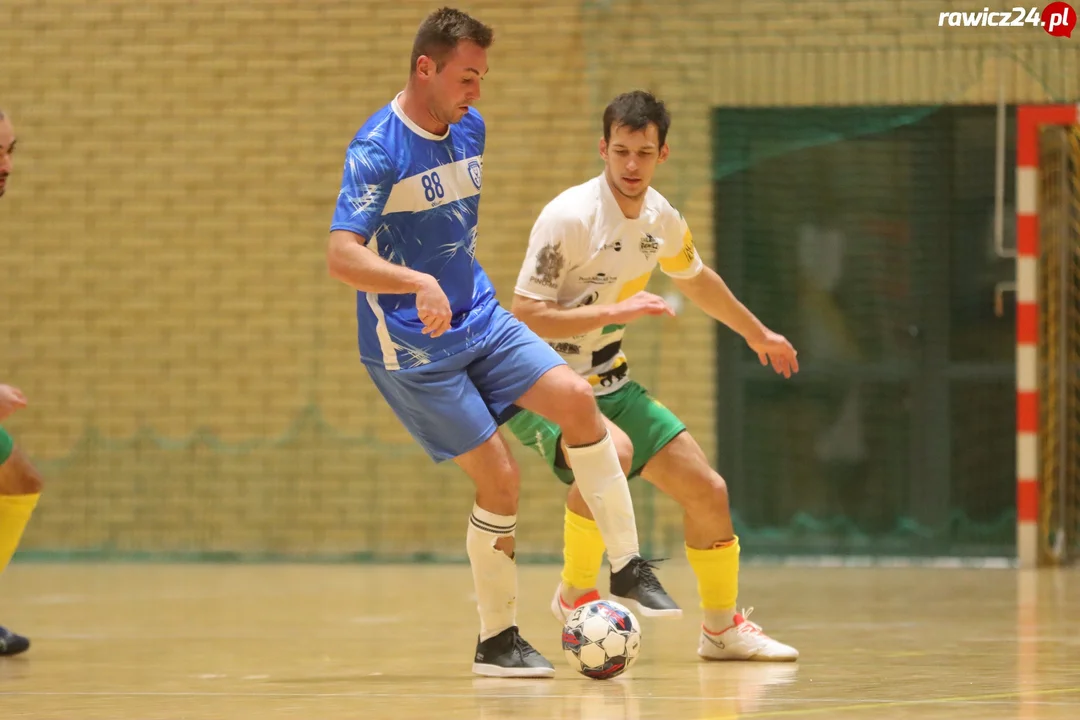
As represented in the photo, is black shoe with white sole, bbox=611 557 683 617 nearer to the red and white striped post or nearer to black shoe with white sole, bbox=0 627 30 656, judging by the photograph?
black shoe with white sole, bbox=0 627 30 656

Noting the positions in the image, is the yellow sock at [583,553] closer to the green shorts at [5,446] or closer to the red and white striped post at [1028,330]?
the green shorts at [5,446]

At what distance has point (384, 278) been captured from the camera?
397 centimetres

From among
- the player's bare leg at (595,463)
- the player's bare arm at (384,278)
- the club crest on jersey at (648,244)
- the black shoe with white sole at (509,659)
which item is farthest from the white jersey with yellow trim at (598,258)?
the black shoe with white sole at (509,659)

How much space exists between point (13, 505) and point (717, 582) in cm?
242

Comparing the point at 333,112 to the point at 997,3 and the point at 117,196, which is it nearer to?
the point at 117,196

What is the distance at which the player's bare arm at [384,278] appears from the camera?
383 cm

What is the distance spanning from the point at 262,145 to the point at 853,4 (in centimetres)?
378

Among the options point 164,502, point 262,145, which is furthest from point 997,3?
point 164,502

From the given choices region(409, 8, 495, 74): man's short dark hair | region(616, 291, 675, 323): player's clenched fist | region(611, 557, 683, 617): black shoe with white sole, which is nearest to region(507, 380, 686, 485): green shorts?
region(611, 557, 683, 617): black shoe with white sole

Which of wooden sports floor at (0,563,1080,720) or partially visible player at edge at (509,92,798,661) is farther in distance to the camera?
partially visible player at edge at (509,92,798,661)

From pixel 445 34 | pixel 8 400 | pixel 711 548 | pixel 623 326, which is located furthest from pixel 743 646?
pixel 8 400

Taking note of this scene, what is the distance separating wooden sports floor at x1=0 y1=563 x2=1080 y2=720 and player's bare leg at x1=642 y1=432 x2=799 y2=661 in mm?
109

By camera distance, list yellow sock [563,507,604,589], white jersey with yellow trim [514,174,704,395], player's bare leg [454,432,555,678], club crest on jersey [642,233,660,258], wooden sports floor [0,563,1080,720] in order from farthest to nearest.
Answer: yellow sock [563,507,604,589] < club crest on jersey [642,233,660,258] < white jersey with yellow trim [514,174,704,395] < player's bare leg [454,432,555,678] < wooden sports floor [0,563,1080,720]

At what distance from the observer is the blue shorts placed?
4.25 meters
